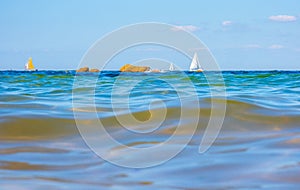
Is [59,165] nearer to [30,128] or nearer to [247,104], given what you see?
[30,128]

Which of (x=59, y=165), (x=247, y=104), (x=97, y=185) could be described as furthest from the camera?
(x=247, y=104)

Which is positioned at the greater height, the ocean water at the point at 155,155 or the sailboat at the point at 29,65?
the sailboat at the point at 29,65

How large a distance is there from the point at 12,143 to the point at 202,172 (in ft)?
6.08

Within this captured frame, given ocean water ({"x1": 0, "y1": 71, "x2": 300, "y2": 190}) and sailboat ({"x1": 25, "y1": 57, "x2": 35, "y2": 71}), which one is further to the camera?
sailboat ({"x1": 25, "y1": 57, "x2": 35, "y2": 71})

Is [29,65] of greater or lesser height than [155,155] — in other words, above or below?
above

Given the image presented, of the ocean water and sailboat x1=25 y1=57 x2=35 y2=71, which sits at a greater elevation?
sailboat x1=25 y1=57 x2=35 y2=71

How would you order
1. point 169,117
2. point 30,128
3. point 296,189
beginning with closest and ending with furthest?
point 296,189 < point 30,128 < point 169,117

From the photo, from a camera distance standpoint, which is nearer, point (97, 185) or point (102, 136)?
point (97, 185)

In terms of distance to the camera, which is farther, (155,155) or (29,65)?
(29,65)

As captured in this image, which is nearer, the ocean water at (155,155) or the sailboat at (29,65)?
the ocean water at (155,155)

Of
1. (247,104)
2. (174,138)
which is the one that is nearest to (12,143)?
(174,138)

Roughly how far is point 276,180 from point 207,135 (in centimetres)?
159

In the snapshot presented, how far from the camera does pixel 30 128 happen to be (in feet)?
14.5

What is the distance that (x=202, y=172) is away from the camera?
2.76 meters
